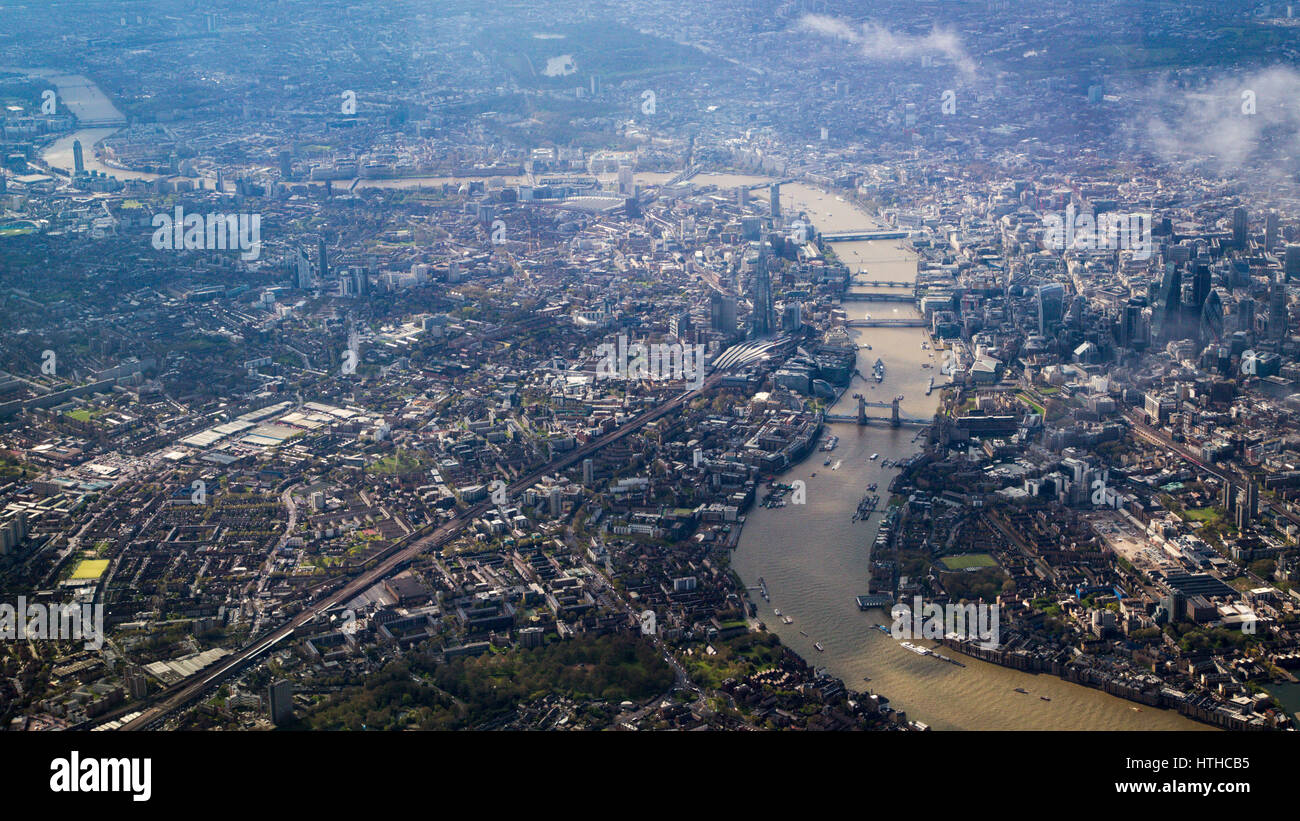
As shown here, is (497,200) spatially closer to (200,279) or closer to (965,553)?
(200,279)

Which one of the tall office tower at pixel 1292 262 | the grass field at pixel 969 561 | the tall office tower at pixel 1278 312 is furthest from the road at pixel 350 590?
the tall office tower at pixel 1292 262

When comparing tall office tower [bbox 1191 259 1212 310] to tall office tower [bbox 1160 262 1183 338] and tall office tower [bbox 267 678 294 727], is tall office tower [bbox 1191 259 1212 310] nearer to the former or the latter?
tall office tower [bbox 1160 262 1183 338]

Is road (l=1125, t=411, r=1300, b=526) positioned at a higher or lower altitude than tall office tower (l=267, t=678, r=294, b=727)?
higher

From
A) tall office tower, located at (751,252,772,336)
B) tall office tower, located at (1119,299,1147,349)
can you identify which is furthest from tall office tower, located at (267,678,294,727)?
tall office tower, located at (1119,299,1147,349)

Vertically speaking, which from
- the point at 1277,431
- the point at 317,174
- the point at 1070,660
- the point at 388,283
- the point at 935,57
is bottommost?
the point at 1070,660

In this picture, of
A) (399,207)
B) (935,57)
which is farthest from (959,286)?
(935,57)

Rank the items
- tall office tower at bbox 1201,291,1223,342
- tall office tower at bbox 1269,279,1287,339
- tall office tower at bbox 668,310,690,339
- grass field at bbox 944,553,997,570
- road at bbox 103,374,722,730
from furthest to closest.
Result: tall office tower at bbox 668,310,690,339 < tall office tower at bbox 1201,291,1223,342 < tall office tower at bbox 1269,279,1287,339 < grass field at bbox 944,553,997,570 < road at bbox 103,374,722,730

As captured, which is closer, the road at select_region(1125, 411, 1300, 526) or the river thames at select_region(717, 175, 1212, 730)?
the river thames at select_region(717, 175, 1212, 730)

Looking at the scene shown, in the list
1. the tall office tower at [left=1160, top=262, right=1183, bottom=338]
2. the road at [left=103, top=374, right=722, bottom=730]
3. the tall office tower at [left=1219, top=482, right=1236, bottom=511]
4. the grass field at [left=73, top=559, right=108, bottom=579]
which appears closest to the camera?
the road at [left=103, top=374, right=722, bottom=730]
